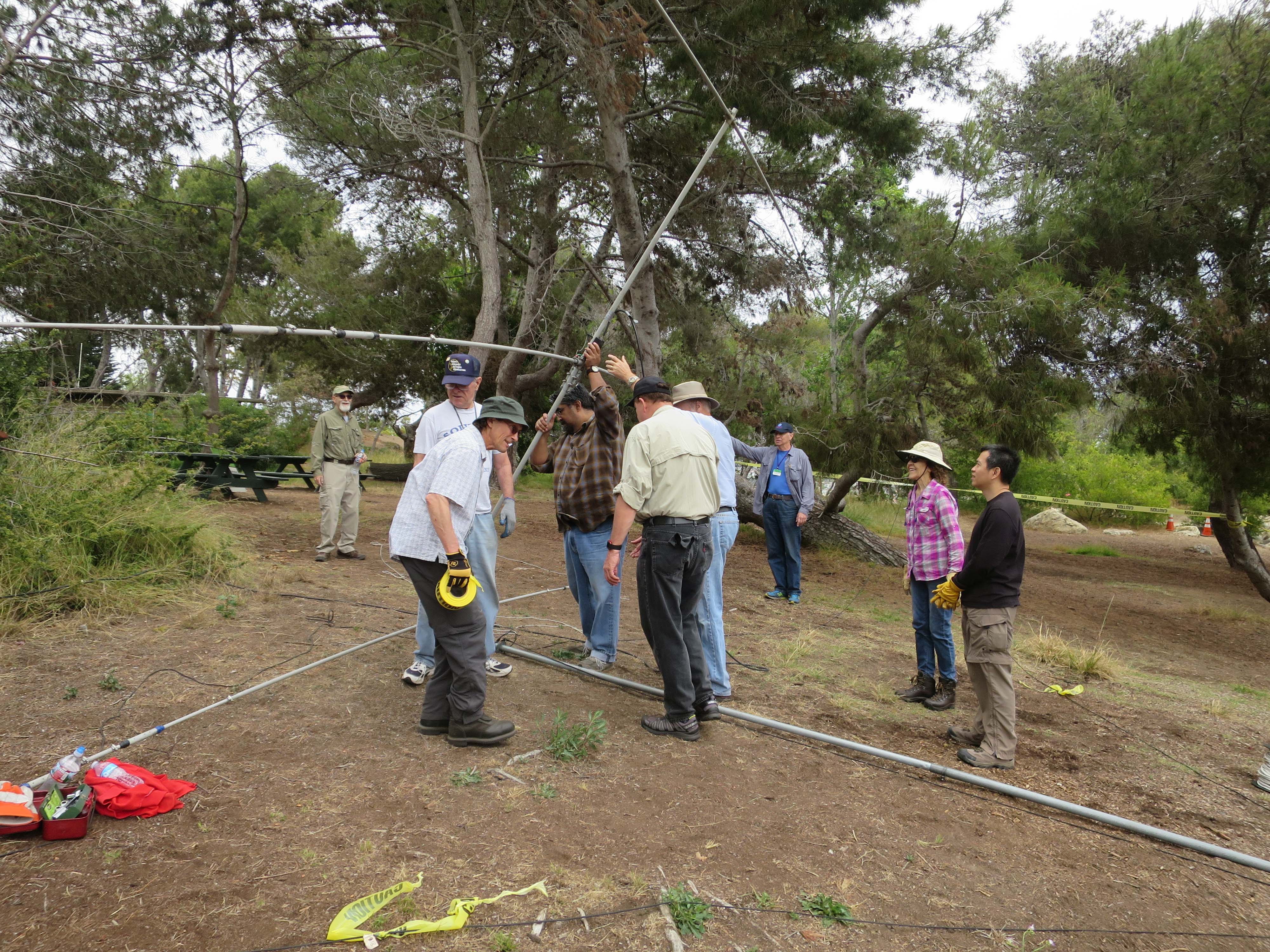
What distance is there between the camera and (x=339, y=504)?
814 cm

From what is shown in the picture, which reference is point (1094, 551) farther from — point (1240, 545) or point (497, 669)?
point (497, 669)

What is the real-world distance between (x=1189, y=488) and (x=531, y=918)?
2691cm

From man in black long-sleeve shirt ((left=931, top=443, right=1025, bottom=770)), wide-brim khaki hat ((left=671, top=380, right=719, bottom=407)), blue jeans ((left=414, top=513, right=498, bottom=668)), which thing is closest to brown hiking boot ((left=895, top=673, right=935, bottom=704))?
man in black long-sleeve shirt ((left=931, top=443, right=1025, bottom=770))

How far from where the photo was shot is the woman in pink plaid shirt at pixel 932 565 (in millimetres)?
4969

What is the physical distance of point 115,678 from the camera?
4.29 meters

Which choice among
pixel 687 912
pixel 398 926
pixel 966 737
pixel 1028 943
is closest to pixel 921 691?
pixel 966 737

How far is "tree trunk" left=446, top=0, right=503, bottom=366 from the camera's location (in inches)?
367

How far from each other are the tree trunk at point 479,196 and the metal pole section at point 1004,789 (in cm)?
612

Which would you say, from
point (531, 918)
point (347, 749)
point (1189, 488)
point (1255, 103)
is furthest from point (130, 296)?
point (1189, 488)

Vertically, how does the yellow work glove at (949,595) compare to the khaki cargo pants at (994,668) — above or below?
above

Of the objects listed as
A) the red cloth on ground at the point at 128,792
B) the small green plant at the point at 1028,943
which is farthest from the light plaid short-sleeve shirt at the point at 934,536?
the red cloth on ground at the point at 128,792

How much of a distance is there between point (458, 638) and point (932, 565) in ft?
9.89

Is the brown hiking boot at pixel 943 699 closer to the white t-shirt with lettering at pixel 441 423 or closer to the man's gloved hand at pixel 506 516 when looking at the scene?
the man's gloved hand at pixel 506 516

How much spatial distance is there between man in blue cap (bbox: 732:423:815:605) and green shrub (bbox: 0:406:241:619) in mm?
5019
